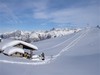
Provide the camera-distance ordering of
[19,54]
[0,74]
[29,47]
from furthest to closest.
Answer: [29,47], [19,54], [0,74]

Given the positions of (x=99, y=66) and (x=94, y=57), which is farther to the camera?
(x=94, y=57)

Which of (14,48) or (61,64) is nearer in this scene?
(61,64)

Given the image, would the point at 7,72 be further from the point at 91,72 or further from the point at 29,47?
the point at 29,47

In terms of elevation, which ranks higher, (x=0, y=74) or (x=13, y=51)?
(x=13, y=51)

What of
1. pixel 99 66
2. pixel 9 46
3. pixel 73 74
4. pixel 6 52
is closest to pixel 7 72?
pixel 73 74

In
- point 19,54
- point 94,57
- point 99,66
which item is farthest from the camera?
point 19,54

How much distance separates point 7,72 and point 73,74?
138 inches

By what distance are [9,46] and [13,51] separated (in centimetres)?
322

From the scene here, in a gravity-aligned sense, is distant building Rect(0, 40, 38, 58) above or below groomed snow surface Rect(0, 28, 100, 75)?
above

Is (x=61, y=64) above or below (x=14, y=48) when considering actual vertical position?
below

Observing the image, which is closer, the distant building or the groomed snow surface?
the groomed snow surface

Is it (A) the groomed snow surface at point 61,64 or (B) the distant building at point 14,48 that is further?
(B) the distant building at point 14,48

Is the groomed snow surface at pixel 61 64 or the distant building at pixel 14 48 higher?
the distant building at pixel 14 48

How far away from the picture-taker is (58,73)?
12.0 m
